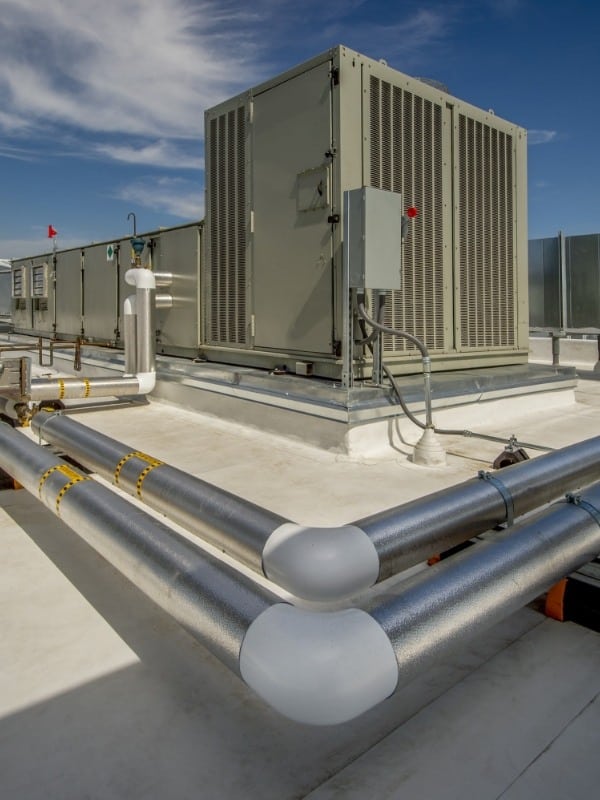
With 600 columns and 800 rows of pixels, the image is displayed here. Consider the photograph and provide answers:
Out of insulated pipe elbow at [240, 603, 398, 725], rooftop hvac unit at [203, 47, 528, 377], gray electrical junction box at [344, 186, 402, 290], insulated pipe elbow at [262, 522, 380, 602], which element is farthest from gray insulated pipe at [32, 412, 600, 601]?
rooftop hvac unit at [203, 47, 528, 377]

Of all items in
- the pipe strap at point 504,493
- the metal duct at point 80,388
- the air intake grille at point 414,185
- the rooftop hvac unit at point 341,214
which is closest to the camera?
the pipe strap at point 504,493

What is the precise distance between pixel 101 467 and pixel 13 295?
10.0 metres

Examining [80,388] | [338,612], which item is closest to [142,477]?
[338,612]

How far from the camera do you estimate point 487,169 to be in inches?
235

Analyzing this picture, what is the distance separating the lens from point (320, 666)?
1.38 meters

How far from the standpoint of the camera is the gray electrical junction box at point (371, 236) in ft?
14.3

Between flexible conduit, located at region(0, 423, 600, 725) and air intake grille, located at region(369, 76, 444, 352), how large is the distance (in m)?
3.11

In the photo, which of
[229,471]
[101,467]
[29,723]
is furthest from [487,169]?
[29,723]

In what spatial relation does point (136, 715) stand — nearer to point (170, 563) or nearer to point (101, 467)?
point (170, 563)

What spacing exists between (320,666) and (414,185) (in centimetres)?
462

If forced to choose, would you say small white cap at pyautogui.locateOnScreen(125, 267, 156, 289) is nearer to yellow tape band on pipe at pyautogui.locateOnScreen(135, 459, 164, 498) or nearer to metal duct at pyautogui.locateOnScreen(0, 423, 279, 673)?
metal duct at pyautogui.locateOnScreen(0, 423, 279, 673)

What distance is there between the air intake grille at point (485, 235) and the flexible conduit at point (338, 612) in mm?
3848

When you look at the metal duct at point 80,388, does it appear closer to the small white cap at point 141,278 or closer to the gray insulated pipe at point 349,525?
the small white cap at point 141,278

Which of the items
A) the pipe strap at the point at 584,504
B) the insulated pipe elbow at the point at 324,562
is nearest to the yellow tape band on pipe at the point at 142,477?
the insulated pipe elbow at the point at 324,562
